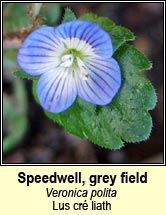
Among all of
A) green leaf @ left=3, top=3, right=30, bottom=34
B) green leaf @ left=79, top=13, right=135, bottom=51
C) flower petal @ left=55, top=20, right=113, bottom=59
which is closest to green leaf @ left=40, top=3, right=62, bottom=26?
green leaf @ left=3, top=3, right=30, bottom=34

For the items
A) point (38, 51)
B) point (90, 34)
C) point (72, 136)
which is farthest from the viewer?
point (72, 136)

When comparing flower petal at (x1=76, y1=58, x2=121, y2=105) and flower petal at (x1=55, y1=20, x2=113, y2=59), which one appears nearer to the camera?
flower petal at (x1=55, y1=20, x2=113, y2=59)

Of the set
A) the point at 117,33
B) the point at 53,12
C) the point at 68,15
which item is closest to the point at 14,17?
the point at 53,12

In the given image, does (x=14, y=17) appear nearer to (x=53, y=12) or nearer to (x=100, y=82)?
(x=53, y=12)

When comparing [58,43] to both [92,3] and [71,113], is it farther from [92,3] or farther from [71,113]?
[92,3]

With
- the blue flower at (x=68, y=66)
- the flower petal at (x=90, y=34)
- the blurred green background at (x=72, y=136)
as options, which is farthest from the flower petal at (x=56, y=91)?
the blurred green background at (x=72, y=136)

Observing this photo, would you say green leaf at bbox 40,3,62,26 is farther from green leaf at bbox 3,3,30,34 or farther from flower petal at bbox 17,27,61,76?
flower petal at bbox 17,27,61,76

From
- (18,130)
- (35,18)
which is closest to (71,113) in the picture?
(35,18)

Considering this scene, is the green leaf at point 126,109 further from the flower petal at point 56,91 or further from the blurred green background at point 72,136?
the blurred green background at point 72,136

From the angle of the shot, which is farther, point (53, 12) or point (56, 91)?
point (53, 12)
